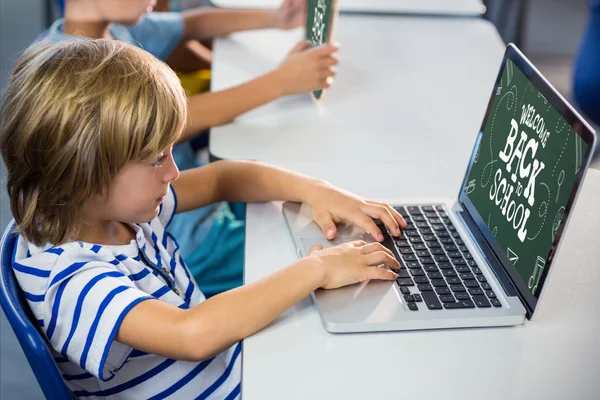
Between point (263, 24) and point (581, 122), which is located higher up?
point (581, 122)

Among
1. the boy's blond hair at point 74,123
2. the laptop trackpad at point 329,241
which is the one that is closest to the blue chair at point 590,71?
the laptop trackpad at point 329,241

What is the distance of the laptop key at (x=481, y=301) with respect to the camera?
99cm

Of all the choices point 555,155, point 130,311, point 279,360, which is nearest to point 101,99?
point 130,311

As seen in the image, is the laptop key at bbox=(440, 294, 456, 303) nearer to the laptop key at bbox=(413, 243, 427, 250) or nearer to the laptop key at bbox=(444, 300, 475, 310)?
the laptop key at bbox=(444, 300, 475, 310)

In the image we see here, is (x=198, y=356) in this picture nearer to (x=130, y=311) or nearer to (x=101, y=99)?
(x=130, y=311)

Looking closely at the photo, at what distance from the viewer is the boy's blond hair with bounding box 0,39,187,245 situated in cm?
94

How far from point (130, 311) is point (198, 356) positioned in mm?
96

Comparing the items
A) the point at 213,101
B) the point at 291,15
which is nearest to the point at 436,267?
the point at 213,101

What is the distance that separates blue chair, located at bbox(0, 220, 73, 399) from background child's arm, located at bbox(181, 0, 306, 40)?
1099 mm

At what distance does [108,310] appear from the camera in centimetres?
92

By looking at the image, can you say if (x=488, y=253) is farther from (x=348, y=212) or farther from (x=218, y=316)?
(x=218, y=316)

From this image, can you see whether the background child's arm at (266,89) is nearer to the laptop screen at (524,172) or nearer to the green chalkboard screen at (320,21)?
the green chalkboard screen at (320,21)

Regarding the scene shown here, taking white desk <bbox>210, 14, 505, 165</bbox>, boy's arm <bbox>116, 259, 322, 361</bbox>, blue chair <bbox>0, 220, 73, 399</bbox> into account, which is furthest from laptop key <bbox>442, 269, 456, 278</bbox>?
blue chair <bbox>0, 220, 73, 399</bbox>

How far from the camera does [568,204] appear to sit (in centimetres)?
91
